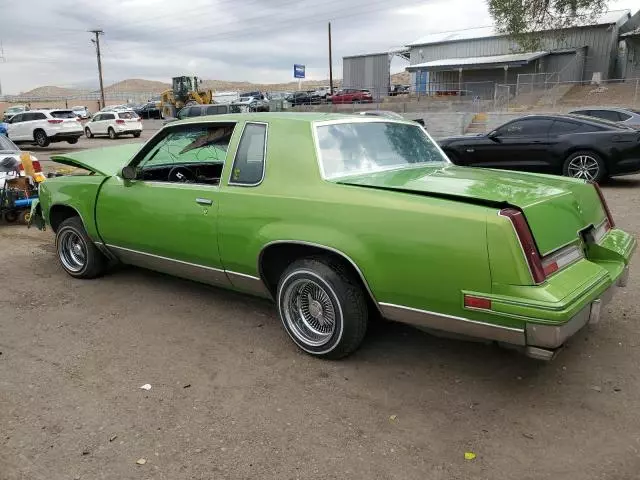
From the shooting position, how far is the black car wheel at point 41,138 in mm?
23270

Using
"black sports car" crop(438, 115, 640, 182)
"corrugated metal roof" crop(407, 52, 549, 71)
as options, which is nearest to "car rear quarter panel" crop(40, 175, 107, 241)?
"black sports car" crop(438, 115, 640, 182)

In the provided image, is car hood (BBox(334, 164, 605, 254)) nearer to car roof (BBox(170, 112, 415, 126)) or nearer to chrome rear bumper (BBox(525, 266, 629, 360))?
chrome rear bumper (BBox(525, 266, 629, 360))

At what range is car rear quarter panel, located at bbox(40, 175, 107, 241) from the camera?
16.6 feet

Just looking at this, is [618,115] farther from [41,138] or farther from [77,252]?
[41,138]

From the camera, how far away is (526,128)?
10969 millimetres

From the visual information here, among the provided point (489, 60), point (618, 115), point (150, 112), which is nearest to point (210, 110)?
point (150, 112)

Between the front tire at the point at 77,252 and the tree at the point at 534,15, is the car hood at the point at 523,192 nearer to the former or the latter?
the front tire at the point at 77,252

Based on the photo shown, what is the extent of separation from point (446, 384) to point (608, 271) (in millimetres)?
1182

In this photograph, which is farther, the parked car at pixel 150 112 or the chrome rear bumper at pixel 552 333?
the parked car at pixel 150 112

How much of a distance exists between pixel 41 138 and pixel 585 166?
21389 mm

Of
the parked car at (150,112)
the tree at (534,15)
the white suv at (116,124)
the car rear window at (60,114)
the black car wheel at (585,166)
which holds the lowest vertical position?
the black car wheel at (585,166)

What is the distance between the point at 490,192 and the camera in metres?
3.20

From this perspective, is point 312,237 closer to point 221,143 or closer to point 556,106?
point 221,143

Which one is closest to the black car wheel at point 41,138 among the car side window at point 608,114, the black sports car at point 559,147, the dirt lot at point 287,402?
the black sports car at point 559,147
